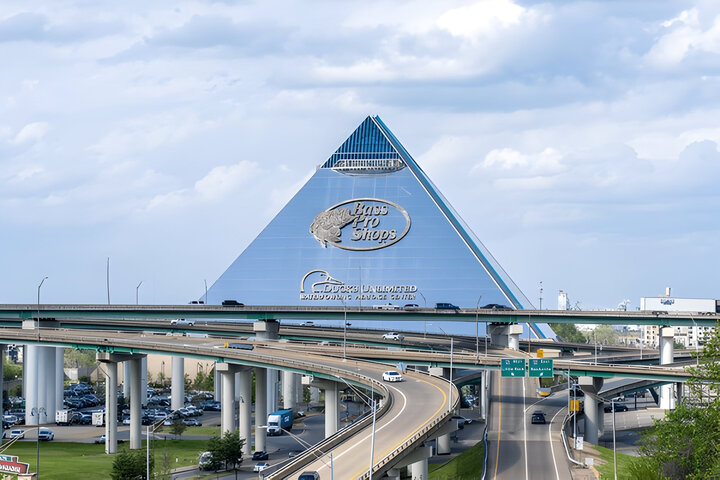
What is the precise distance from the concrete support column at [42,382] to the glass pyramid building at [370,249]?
133 ft

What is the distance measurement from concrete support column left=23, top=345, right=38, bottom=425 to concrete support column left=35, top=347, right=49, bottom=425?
0.47 metres

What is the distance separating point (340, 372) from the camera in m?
98.6

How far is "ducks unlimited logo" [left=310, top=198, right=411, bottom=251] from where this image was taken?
17925 centimetres

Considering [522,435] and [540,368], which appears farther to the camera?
[540,368]

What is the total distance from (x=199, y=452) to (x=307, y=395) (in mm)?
70235

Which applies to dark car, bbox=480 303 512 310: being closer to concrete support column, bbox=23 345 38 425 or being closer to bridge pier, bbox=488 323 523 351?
bridge pier, bbox=488 323 523 351

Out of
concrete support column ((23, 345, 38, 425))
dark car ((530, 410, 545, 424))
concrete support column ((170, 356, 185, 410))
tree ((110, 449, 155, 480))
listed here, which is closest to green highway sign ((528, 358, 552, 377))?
dark car ((530, 410, 545, 424))

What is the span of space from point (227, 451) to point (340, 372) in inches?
496

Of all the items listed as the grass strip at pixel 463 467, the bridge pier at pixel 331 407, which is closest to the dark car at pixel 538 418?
the grass strip at pixel 463 467

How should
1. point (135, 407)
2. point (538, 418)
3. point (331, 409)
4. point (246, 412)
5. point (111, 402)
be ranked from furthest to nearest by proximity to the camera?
point (135, 407) → point (111, 402) → point (246, 412) → point (538, 418) → point (331, 409)

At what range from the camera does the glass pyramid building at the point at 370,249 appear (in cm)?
17138

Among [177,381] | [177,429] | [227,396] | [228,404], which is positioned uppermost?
[227,396]

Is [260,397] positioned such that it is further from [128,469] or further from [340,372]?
[128,469]

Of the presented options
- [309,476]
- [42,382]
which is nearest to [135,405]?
[42,382]
